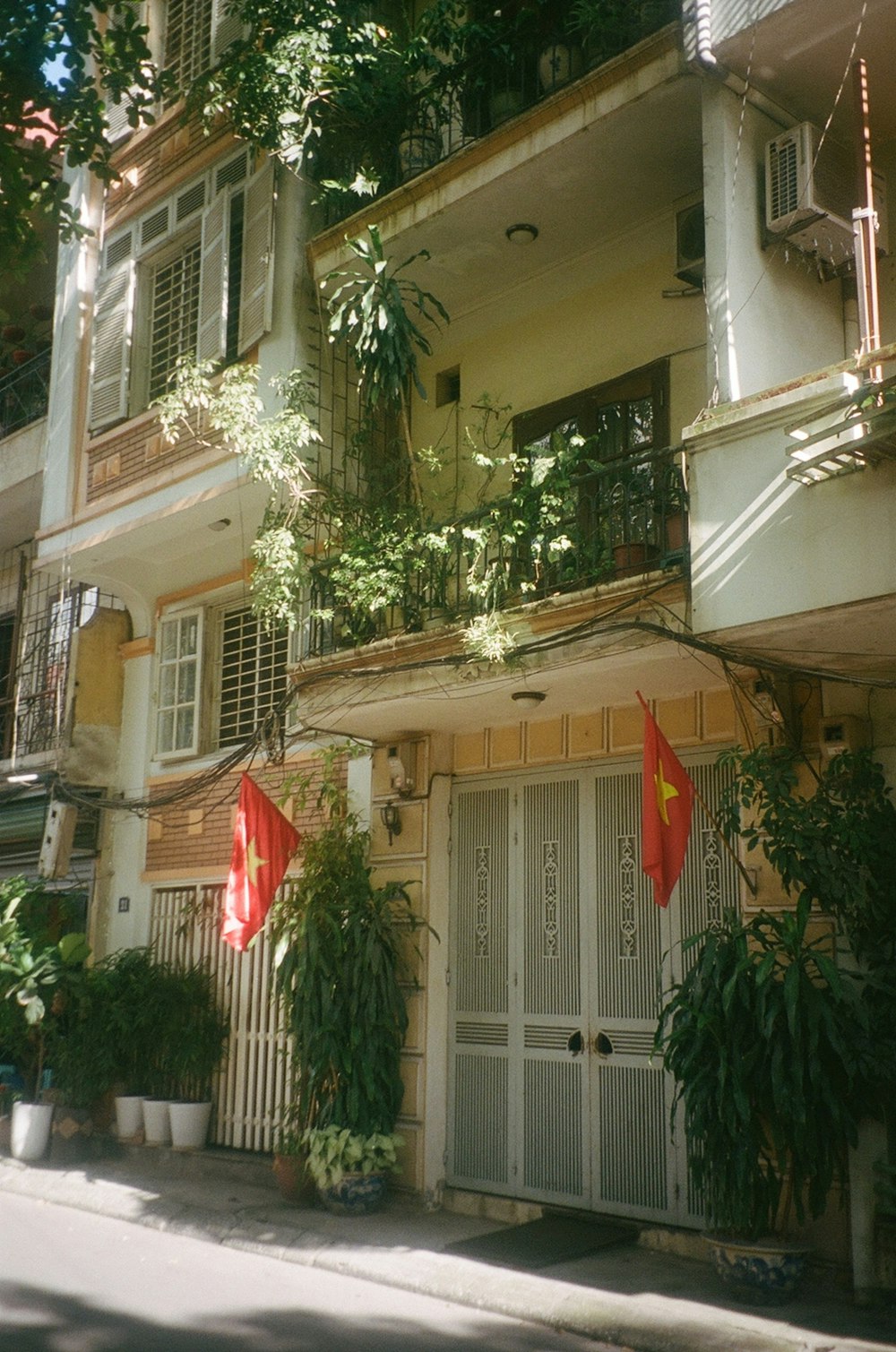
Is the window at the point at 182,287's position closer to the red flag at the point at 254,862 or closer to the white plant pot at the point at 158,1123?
the red flag at the point at 254,862

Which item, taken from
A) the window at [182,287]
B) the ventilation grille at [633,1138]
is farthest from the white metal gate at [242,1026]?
the window at [182,287]

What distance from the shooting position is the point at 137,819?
13.4 m

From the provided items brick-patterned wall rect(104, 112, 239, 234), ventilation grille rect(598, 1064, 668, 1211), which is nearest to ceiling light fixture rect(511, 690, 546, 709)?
ventilation grille rect(598, 1064, 668, 1211)

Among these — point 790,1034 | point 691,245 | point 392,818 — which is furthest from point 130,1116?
point 691,245

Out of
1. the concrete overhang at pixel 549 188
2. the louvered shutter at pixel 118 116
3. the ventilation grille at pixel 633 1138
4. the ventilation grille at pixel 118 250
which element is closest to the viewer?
the concrete overhang at pixel 549 188

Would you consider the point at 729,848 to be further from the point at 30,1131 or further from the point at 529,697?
the point at 30,1131

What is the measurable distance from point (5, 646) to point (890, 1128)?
12867mm

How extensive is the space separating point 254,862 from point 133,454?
4.68m

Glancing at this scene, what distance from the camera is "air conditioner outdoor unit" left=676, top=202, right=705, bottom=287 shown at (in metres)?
8.73

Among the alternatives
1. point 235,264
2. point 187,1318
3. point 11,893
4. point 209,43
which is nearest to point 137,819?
point 11,893

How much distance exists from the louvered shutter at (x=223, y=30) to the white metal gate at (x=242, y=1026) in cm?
802

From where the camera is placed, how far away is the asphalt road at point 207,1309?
6.50 metres

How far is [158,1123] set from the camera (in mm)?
11602

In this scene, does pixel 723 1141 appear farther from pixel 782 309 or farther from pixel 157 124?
pixel 157 124
